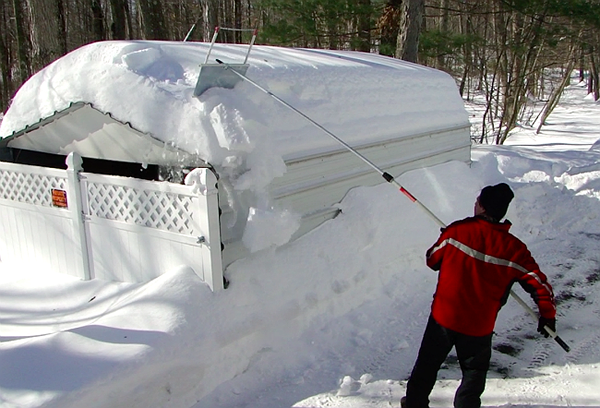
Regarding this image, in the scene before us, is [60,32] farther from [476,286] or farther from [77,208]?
[476,286]

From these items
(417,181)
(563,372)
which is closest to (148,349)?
(563,372)

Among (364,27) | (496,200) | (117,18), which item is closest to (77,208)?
(496,200)

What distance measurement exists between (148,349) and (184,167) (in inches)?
62.9

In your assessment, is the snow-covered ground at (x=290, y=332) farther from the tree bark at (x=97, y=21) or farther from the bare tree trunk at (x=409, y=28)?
the tree bark at (x=97, y=21)

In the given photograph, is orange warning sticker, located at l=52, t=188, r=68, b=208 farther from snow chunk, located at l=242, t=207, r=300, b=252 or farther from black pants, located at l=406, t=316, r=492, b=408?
black pants, located at l=406, t=316, r=492, b=408

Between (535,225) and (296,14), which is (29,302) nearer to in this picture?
(535,225)

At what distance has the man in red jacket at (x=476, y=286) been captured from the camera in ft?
10.0

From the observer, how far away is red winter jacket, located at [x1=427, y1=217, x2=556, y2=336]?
9.99 ft

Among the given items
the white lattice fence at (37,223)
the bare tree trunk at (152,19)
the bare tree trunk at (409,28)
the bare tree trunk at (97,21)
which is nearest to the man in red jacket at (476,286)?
the white lattice fence at (37,223)

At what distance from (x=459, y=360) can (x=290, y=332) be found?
158cm

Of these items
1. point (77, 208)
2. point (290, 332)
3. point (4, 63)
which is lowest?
point (290, 332)

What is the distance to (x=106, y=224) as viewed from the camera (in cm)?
476

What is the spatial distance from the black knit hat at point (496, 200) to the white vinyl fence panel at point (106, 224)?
2007mm

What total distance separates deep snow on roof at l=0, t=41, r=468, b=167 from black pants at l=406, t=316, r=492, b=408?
82.4 inches
